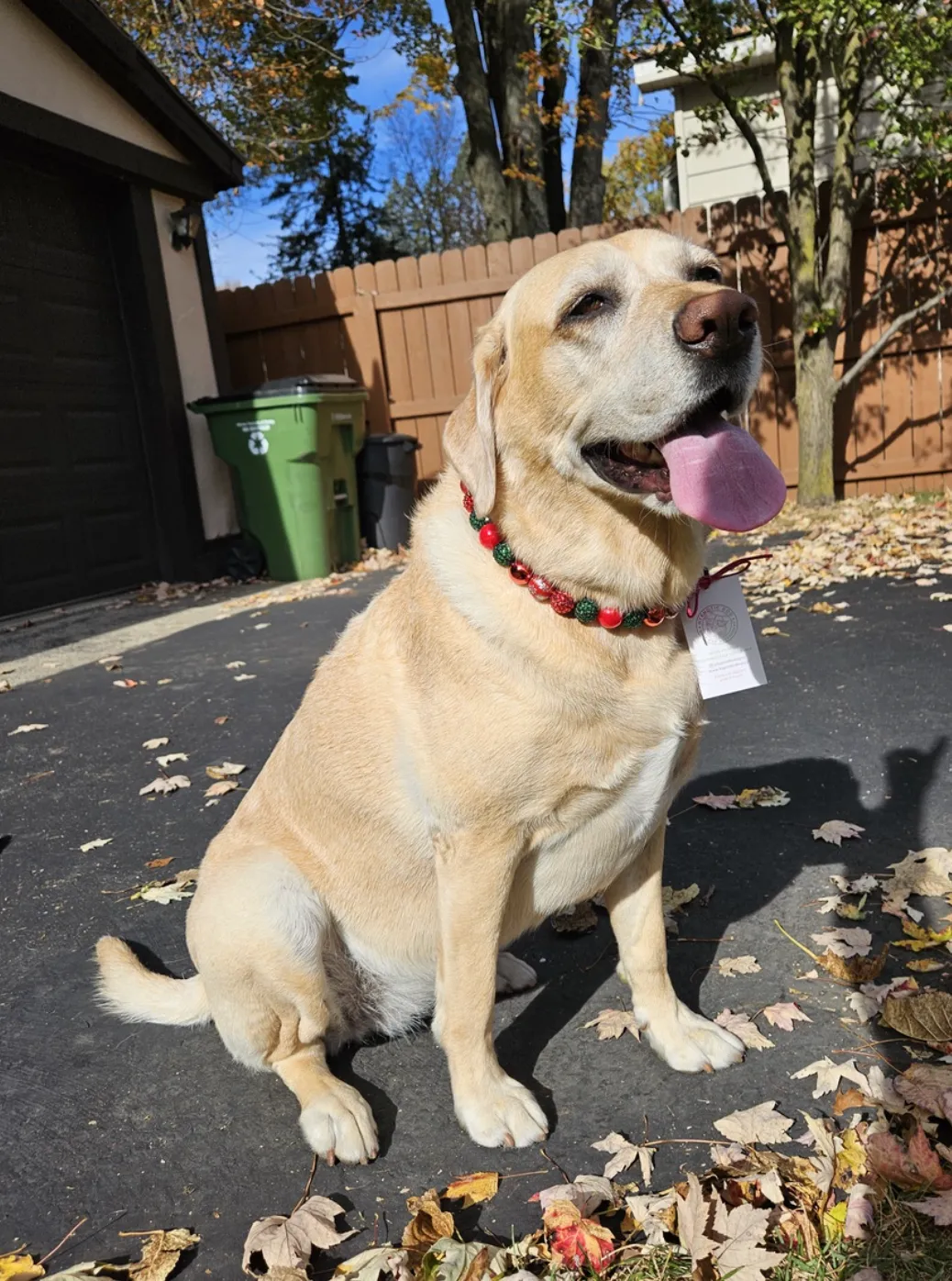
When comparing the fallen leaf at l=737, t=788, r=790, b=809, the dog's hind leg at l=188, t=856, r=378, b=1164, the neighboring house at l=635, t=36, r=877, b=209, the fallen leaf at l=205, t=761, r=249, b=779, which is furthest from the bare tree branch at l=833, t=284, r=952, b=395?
the dog's hind leg at l=188, t=856, r=378, b=1164

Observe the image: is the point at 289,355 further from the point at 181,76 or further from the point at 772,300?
the point at 181,76

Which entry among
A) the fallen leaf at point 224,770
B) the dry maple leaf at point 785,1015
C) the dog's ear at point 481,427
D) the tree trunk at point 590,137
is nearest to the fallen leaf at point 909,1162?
the dry maple leaf at point 785,1015

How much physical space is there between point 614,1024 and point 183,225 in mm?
8925

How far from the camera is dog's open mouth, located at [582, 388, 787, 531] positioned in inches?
71.0

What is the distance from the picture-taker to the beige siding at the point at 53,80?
7.05 metres

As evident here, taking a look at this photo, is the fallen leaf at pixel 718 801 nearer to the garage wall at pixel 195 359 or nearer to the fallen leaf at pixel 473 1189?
the fallen leaf at pixel 473 1189

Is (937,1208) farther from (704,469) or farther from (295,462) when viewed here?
(295,462)

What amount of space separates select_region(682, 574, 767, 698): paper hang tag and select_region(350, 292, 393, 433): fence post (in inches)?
341

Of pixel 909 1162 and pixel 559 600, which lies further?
pixel 559 600

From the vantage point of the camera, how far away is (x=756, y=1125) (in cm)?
183

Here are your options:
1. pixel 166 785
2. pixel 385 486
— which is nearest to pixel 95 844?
pixel 166 785

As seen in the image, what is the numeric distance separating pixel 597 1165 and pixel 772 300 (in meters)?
8.95

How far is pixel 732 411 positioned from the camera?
6.23 ft

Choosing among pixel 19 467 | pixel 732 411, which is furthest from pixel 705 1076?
pixel 19 467
